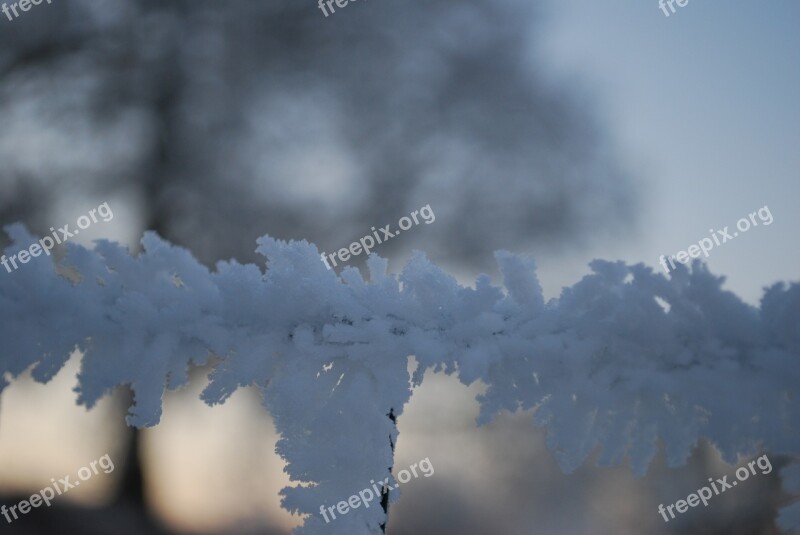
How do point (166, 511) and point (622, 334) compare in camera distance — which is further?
point (166, 511)

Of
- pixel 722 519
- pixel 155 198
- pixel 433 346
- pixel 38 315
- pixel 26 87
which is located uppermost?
pixel 26 87

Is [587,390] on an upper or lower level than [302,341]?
lower

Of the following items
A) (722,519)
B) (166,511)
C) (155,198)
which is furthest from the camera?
(722,519)

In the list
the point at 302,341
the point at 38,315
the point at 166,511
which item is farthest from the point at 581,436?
the point at 166,511

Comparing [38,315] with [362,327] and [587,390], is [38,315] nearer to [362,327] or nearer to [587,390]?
[362,327]

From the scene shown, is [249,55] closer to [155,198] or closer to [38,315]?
[155,198]

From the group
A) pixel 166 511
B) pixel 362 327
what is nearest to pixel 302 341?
pixel 362 327

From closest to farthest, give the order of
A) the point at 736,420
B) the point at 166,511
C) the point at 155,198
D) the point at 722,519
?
the point at 736,420 < the point at 166,511 < the point at 155,198 < the point at 722,519
